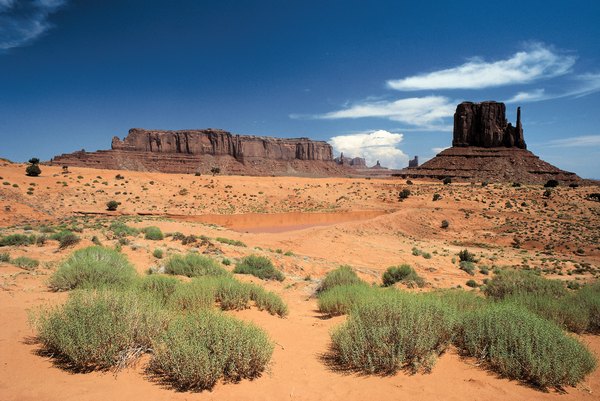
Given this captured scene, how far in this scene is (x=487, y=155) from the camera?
87.2 m

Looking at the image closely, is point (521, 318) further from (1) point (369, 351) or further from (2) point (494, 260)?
(2) point (494, 260)

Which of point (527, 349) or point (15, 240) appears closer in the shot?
point (527, 349)

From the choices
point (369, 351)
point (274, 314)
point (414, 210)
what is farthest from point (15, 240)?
point (414, 210)

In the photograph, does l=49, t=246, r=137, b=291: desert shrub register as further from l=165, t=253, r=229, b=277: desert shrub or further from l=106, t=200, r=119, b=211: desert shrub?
l=106, t=200, r=119, b=211: desert shrub

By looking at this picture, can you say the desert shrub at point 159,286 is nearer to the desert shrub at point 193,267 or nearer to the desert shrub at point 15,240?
the desert shrub at point 193,267

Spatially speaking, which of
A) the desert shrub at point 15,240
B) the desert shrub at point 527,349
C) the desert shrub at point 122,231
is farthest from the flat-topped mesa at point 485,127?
the desert shrub at point 15,240

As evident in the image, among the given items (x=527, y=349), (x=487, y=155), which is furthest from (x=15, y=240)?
(x=487, y=155)

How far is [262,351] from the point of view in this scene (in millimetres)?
4852

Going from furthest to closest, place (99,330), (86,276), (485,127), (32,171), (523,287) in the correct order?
1. (485,127)
2. (32,171)
3. (523,287)
4. (86,276)
5. (99,330)

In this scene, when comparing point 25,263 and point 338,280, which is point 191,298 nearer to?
point 338,280

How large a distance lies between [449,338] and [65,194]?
141 feet

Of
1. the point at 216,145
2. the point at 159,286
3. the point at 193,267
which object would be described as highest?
the point at 216,145

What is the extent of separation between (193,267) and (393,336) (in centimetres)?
784

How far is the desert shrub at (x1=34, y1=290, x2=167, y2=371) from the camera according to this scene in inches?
185
